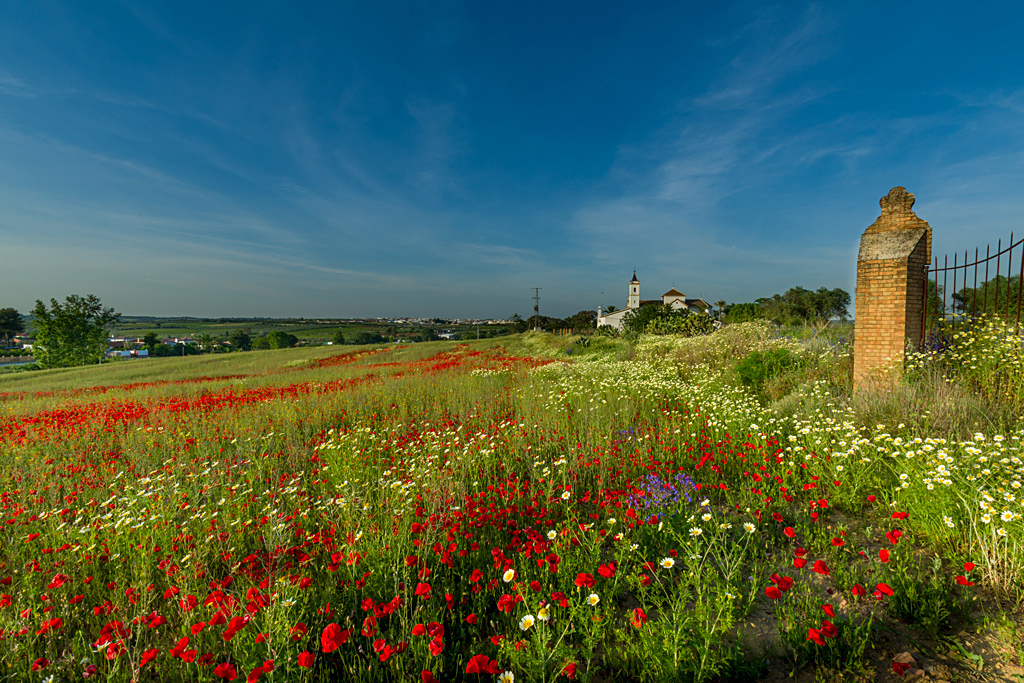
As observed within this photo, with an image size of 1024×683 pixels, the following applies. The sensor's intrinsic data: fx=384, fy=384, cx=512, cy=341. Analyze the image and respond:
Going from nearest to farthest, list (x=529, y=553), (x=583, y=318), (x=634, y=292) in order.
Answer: (x=529, y=553) < (x=583, y=318) < (x=634, y=292)

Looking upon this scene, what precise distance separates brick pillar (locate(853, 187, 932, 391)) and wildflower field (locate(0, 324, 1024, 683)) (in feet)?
2.26

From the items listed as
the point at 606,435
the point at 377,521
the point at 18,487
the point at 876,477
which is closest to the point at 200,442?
the point at 18,487

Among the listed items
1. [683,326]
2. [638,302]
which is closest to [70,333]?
[683,326]

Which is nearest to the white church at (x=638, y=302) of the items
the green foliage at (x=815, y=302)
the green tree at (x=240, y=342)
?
the green foliage at (x=815, y=302)

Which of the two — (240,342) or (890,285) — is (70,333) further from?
(890,285)

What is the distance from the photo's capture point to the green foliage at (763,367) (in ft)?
27.8

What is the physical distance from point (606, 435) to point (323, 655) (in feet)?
12.5

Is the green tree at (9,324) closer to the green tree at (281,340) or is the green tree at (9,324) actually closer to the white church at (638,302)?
the green tree at (281,340)

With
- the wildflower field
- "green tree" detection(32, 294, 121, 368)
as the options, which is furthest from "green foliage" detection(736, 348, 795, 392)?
"green tree" detection(32, 294, 121, 368)

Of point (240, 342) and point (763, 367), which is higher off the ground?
point (763, 367)

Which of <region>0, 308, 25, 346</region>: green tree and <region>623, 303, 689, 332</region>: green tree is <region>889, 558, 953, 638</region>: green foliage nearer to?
<region>623, 303, 689, 332</region>: green tree

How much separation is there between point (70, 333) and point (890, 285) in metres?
60.0

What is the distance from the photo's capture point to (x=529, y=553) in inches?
92.0

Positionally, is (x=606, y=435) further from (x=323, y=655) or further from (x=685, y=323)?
(x=685, y=323)
